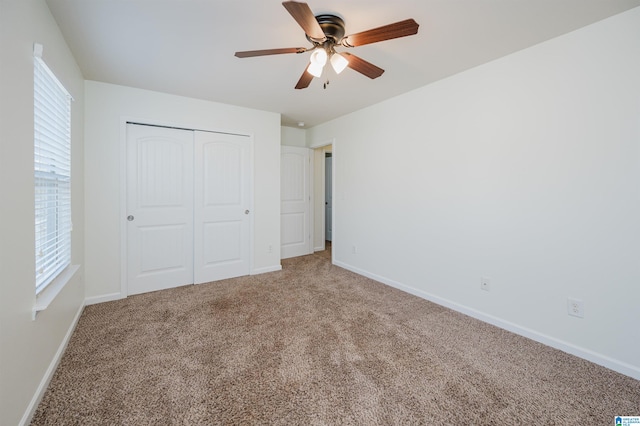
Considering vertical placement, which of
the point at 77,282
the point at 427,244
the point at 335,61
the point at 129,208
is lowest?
the point at 77,282

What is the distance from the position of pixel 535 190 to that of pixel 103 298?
434cm

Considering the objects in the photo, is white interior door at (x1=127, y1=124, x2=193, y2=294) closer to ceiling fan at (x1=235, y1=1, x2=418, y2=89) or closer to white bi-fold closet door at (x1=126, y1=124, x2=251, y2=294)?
white bi-fold closet door at (x1=126, y1=124, x2=251, y2=294)

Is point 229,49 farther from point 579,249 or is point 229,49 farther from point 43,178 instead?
point 579,249

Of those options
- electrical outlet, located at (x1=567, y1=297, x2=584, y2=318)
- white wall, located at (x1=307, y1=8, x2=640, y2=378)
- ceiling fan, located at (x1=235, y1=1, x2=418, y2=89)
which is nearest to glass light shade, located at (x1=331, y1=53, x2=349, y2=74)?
ceiling fan, located at (x1=235, y1=1, x2=418, y2=89)

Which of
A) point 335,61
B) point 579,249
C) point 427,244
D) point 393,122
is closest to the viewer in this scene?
point 335,61

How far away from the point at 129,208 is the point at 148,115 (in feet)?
3.61

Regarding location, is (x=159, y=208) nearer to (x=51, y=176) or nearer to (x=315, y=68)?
(x=51, y=176)

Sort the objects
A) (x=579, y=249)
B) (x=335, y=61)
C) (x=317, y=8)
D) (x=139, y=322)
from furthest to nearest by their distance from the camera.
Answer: (x=139, y=322) → (x=579, y=249) → (x=335, y=61) → (x=317, y=8)

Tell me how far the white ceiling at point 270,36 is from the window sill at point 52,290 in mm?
1817

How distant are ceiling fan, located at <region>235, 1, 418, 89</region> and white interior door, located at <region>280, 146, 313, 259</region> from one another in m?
2.69

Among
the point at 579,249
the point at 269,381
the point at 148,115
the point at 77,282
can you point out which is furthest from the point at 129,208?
the point at 579,249

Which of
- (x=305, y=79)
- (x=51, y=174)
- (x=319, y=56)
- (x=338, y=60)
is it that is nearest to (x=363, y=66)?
(x=338, y=60)

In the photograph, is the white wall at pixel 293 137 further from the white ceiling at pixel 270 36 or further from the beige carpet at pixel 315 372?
the beige carpet at pixel 315 372

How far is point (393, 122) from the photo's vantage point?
132 inches
